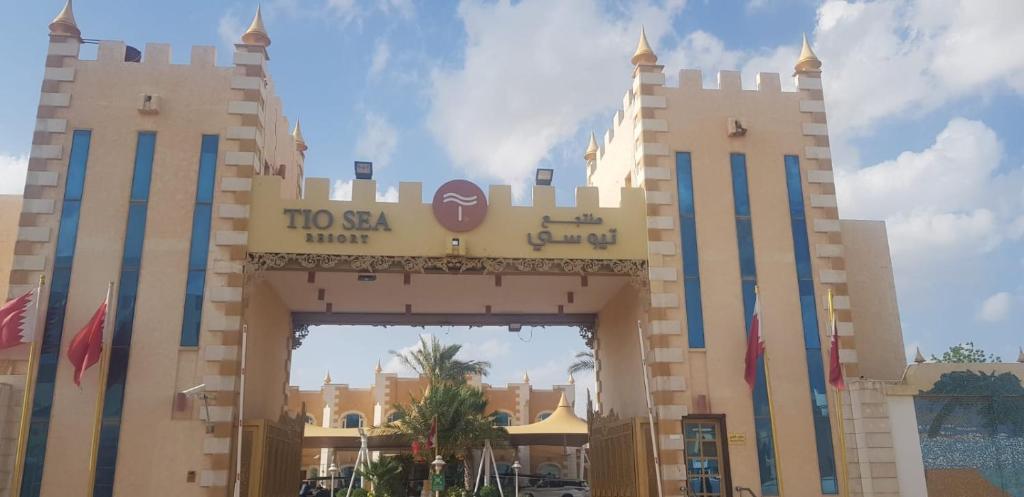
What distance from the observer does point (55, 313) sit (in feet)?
55.7

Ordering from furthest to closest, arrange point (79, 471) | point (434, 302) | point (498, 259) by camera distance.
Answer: point (434, 302) → point (498, 259) → point (79, 471)

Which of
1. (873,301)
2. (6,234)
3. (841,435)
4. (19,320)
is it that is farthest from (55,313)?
(873,301)

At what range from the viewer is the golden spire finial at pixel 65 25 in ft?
61.4

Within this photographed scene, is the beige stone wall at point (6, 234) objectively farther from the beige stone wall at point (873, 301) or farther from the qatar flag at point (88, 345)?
the beige stone wall at point (873, 301)

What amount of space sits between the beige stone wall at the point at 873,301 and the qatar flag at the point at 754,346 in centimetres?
349

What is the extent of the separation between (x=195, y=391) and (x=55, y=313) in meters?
3.50

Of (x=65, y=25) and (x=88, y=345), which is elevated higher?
(x=65, y=25)

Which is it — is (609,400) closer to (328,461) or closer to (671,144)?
(671,144)

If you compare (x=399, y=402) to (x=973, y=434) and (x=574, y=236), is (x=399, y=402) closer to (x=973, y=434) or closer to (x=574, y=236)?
(x=574, y=236)

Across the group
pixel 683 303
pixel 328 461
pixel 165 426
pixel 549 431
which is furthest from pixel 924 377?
pixel 328 461

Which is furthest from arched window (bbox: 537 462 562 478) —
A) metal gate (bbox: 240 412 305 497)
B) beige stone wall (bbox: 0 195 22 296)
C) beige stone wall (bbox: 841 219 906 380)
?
beige stone wall (bbox: 0 195 22 296)

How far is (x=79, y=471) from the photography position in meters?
16.2

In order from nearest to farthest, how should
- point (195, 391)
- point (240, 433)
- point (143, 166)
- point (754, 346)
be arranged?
point (195, 391) < point (240, 433) < point (754, 346) < point (143, 166)

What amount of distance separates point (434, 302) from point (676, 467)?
8547 mm
